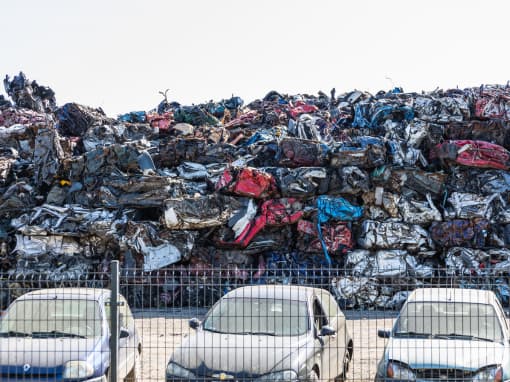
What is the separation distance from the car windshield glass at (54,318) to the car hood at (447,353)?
340 cm

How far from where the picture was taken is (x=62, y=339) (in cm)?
736

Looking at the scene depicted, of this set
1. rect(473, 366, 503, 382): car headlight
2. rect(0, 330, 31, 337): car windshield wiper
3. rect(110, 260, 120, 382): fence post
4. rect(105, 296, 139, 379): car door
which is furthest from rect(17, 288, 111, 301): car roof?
rect(473, 366, 503, 382): car headlight

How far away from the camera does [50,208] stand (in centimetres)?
1744

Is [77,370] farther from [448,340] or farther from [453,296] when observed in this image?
[453,296]

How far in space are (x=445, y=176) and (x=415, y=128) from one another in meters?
1.75

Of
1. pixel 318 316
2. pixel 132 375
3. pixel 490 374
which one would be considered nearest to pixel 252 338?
pixel 318 316

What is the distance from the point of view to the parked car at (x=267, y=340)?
7.12 metres

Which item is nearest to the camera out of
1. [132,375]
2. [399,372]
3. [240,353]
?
[240,353]

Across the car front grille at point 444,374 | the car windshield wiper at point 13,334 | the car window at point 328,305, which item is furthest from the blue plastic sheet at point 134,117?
the car front grille at point 444,374

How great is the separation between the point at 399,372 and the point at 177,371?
7.86 ft

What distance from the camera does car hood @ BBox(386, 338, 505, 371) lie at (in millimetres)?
7350

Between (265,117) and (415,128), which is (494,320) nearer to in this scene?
(415,128)

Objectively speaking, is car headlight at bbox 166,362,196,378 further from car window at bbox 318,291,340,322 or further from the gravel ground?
car window at bbox 318,291,340,322

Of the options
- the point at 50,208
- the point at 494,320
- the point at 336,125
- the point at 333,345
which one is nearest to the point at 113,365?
the point at 333,345
